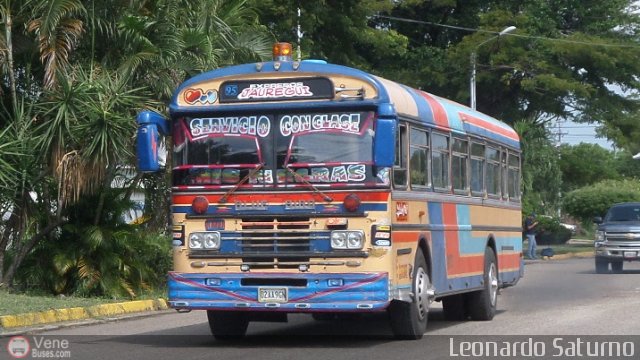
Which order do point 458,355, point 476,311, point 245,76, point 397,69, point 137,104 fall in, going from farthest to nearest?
1. point 397,69
2. point 137,104
3. point 476,311
4. point 245,76
5. point 458,355

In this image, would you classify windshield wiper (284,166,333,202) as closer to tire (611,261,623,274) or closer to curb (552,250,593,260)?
tire (611,261,623,274)

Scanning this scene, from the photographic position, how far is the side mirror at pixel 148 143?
13.2m

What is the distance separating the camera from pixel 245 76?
13.6 metres

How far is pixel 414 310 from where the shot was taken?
1380cm

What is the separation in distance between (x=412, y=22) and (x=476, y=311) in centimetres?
3034

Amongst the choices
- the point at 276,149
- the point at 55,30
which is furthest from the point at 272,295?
the point at 55,30

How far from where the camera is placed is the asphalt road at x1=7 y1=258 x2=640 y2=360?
1281 cm

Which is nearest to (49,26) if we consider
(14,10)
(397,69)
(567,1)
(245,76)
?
(14,10)

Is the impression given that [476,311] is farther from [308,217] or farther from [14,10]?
[14,10]

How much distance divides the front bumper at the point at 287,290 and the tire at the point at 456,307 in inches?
188

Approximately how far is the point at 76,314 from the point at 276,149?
5.30m

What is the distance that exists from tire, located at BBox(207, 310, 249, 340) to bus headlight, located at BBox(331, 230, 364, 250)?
210 cm

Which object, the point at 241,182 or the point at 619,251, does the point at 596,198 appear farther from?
the point at 241,182

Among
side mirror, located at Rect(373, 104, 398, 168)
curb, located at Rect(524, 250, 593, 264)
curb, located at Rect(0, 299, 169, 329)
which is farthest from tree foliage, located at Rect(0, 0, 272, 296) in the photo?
curb, located at Rect(524, 250, 593, 264)
